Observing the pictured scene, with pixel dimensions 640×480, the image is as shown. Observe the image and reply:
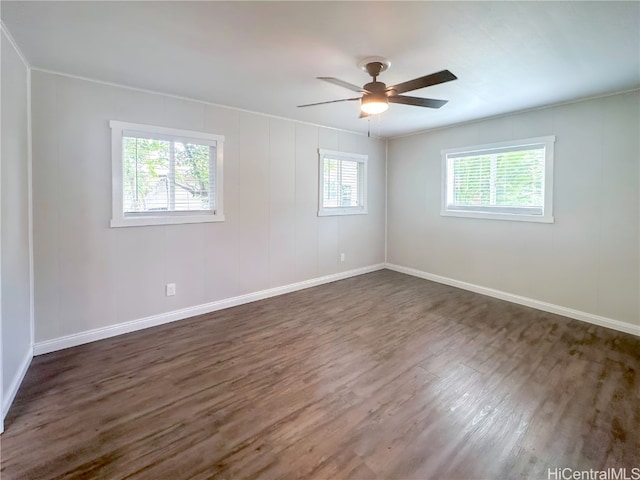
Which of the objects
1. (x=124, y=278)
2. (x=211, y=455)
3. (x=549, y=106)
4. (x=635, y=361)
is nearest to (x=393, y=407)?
(x=211, y=455)

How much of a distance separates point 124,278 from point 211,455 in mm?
2261

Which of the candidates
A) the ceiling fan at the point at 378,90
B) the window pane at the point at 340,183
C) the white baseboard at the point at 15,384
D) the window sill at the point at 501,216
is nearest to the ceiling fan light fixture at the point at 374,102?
the ceiling fan at the point at 378,90

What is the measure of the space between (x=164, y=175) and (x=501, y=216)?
4.46 m

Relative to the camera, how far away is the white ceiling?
1909 mm

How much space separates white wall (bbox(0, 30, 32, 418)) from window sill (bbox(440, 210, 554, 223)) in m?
5.19

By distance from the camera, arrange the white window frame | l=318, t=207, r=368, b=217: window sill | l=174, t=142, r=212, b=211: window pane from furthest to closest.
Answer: l=318, t=207, r=368, b=217: window sill < the white window frame < l=174, t=142, r=212, b=211: window pane

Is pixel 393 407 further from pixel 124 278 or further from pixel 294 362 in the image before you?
pixel 124 278

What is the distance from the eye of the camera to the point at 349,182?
550 cm

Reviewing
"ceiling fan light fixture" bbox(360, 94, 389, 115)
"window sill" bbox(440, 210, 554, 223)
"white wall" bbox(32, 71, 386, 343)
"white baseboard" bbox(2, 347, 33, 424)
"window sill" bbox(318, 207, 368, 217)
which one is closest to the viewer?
"white baseboard" bbox(2, 347, 33, 424)


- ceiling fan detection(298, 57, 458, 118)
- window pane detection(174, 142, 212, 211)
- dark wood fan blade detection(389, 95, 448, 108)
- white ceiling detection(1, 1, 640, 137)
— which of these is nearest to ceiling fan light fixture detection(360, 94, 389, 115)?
ceiling fan detection(298, 57, 458, 118)

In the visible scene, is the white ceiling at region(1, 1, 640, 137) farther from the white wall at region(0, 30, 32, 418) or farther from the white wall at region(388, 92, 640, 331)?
the white wall at region(388, 92, 640, 331)

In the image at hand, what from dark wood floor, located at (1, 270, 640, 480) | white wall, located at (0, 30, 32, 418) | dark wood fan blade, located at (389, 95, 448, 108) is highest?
dark wood fan blade, located at (389, 95, 448, 108)

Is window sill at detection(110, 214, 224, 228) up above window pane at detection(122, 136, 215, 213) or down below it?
below

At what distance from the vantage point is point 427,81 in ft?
7.42
